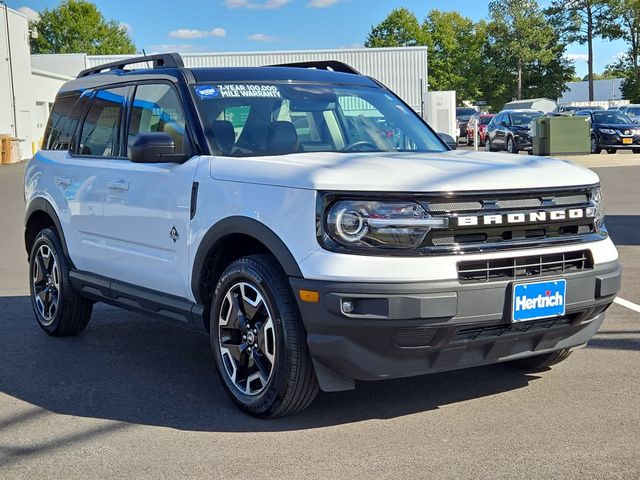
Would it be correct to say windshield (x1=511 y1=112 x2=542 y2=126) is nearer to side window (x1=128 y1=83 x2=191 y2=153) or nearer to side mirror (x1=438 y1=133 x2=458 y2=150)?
side mirror (x1=438 y1=133 x2=458 y2=150)

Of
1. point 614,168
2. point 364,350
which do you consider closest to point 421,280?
point 364,350

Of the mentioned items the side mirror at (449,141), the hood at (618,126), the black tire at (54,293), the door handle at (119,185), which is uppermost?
the hood at (618,126)

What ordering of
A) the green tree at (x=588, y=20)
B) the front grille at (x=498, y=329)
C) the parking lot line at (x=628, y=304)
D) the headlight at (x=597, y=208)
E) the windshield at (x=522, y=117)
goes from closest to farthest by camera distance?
the front grille at (x=498, y=329), the headlight at (x=597, y=208), the parking lot line at (x=628, y=304), the windshield at (x=522, y=117), the green tree at (x=588, y=20)

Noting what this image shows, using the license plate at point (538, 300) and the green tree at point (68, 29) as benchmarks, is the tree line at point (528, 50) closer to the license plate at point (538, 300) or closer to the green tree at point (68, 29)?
the green tree at point (68, 29)

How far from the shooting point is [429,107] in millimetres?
36031

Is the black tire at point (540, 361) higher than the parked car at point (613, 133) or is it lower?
lower

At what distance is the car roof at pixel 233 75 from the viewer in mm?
5242

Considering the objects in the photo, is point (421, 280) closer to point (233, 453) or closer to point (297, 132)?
point (233, 453)

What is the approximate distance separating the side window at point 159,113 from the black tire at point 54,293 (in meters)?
1.30

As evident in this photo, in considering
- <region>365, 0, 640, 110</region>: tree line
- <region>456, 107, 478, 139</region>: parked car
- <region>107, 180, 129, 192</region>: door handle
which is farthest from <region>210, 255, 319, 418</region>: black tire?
<region>365, 0, 640, 110</region>: tree line

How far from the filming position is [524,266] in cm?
404

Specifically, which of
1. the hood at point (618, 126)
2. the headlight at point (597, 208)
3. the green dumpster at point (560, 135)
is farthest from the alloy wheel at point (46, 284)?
the hood at point (618, 126)

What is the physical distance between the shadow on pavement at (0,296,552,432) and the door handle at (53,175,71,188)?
1.17m

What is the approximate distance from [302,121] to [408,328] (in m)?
1.85
